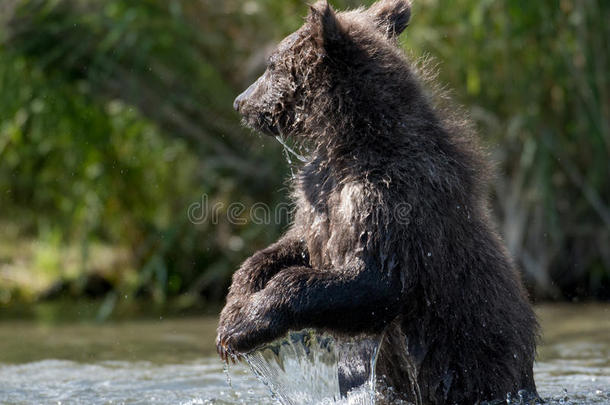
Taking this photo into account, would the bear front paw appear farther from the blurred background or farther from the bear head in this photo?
the blurred background

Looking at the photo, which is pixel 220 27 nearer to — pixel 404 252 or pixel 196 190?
pixel 196 190

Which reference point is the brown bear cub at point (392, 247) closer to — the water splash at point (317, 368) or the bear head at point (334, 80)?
the bear head at point (334, 80)

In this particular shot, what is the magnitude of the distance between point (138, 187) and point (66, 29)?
1807 mm

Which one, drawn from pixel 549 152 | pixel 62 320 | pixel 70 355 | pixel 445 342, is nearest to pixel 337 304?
pixel 445 342

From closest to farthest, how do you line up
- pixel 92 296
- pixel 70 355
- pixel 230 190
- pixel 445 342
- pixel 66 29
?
pixel 445 342
pixel 70 355
pixel 66 29
pixel 230 190
pixel 92 296

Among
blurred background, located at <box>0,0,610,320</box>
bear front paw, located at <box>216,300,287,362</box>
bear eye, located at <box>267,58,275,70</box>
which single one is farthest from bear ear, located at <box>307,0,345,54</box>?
blurred background, located at <box>0,0,610,320</box>

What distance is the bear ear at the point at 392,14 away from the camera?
4.88m

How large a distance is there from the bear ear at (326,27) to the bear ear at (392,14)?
2.15 feet

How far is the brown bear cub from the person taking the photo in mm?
3951

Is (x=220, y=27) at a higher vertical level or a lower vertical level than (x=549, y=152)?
higher

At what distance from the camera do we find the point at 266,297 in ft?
13.2

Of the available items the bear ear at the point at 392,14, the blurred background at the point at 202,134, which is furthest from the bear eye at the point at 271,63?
the blurred background at the point at 202,134

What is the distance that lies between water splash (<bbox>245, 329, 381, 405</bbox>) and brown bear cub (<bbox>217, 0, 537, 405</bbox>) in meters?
0.13

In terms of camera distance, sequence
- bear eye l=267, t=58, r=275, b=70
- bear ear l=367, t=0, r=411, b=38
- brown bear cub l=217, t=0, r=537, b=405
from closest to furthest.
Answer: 1. brown bear cub l=217, t=0, r=537, b=405
2. bear eye l=267, t=58, r=275, b=70
3. bear ear l=367, t=0, r=411, b=38
